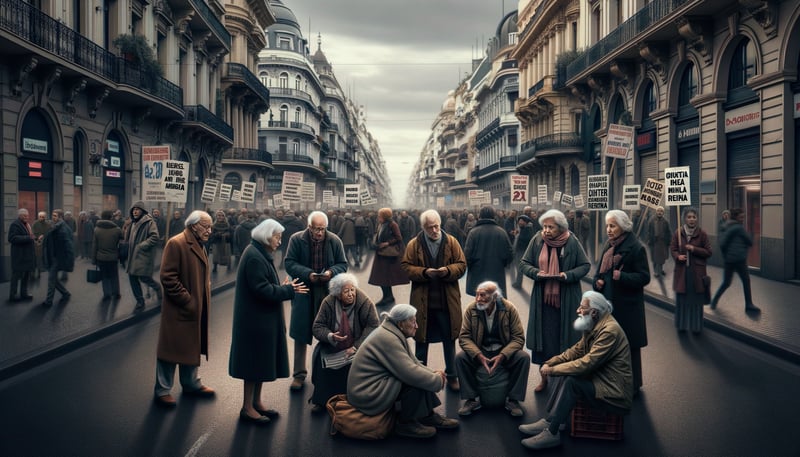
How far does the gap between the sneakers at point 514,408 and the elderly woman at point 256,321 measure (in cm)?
177

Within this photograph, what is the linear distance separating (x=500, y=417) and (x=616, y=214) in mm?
2284

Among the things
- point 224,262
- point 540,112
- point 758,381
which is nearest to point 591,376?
point 758,381

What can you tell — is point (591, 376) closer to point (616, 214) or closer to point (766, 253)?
point (616, 214)

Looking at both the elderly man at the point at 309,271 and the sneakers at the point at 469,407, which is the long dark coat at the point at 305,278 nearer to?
the elderly man at the point at 309,271

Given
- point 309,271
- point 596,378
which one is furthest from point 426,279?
point 596,378

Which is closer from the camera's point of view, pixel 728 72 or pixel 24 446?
pixel 24 446

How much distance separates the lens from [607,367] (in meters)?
5.23

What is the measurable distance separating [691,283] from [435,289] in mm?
4610

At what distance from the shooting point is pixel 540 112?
41.7 meters

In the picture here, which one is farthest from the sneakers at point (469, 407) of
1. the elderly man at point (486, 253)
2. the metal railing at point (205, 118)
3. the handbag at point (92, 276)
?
the metal railing at point (205, 118)

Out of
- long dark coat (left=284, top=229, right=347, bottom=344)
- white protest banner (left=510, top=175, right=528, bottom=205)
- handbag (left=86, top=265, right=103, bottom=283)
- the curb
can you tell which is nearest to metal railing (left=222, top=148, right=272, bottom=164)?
→ white protest banner (left=510, top=175, right=528, bottom=205)

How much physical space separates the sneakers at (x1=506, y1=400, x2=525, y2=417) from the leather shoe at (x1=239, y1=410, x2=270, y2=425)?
1688mm

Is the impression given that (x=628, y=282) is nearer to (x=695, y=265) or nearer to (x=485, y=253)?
(x=485, y=253)

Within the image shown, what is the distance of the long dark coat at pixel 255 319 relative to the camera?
5.67 m
